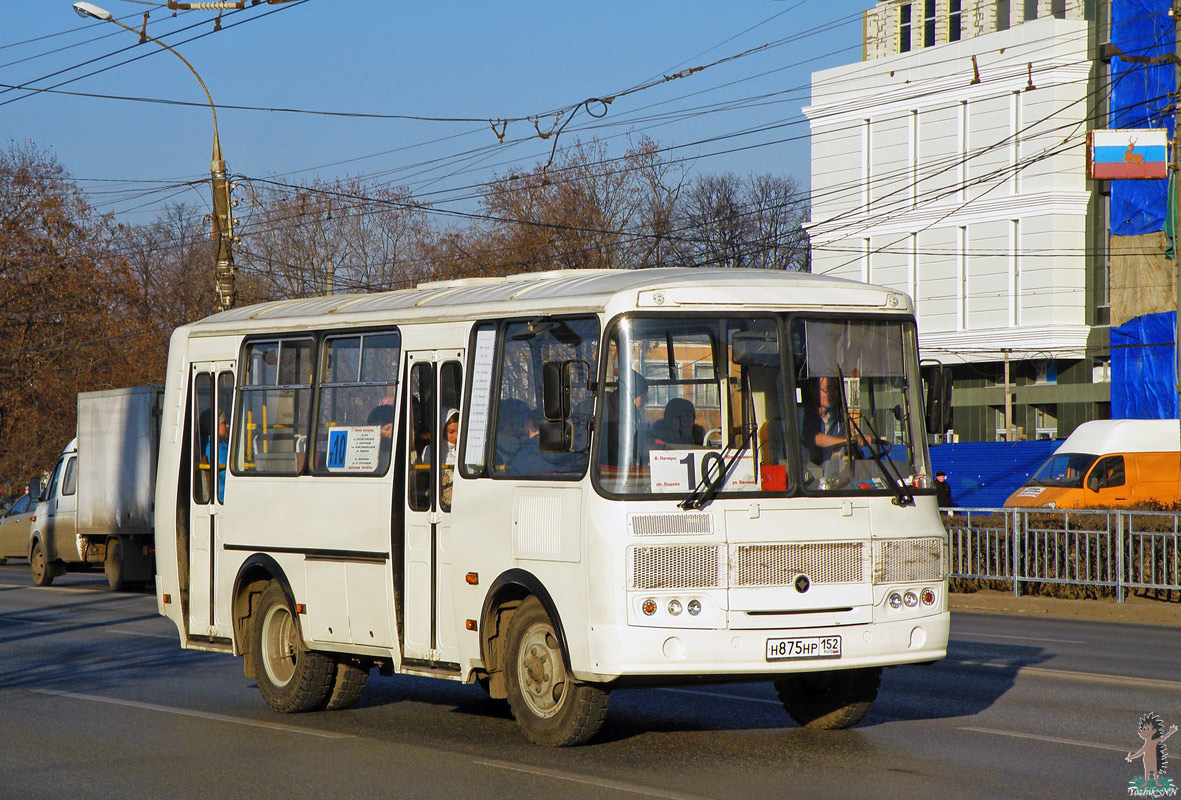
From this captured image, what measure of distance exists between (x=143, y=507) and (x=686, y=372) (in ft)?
60.9

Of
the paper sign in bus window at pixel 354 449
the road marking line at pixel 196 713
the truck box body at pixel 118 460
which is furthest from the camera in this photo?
the truck box body at pixel 118 460

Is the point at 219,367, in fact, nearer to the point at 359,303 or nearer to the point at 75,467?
the point at 359,303

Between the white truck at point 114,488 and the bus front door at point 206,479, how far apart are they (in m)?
13.6

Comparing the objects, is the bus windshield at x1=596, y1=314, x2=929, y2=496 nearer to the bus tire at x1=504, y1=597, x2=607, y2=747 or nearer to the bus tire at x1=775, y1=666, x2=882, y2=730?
the bus tire at x1=504, y1=597, x2=607, y2=747

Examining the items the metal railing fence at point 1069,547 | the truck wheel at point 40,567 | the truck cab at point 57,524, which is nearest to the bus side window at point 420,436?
the metal railing fence at point 1069,547

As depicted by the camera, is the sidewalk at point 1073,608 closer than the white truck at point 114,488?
Yes

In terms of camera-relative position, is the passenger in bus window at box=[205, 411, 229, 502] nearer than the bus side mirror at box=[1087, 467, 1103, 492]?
Yes

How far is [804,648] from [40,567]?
22599 mm

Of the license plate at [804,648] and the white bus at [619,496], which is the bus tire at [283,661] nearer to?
the white bus at [619,496]

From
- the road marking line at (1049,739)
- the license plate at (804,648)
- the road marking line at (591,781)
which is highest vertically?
the license plate at (804,648)

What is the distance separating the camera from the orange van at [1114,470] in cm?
3198

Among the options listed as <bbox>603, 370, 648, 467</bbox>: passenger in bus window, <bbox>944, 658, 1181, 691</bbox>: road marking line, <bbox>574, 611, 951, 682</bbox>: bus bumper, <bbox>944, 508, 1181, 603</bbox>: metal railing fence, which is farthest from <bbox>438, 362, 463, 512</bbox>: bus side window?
<bbox>944, 508, 1181, 603</bbox>: metal railing fence

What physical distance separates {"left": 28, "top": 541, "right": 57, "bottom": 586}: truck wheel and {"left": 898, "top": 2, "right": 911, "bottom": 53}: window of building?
40.2m

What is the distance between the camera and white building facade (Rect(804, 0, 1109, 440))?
5162cm
